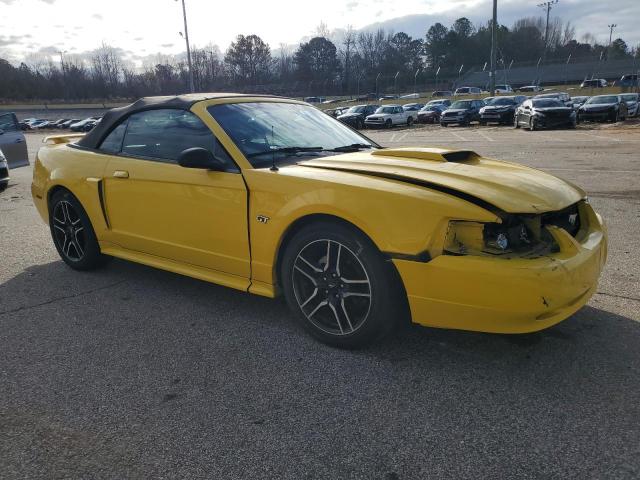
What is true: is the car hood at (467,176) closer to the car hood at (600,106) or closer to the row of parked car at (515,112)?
the row of parked car at (515,112)

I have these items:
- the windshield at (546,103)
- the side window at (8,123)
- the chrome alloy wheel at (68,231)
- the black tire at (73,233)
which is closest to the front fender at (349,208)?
the black tire at (73,233)

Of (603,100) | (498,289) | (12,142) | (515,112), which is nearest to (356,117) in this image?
(515,112)

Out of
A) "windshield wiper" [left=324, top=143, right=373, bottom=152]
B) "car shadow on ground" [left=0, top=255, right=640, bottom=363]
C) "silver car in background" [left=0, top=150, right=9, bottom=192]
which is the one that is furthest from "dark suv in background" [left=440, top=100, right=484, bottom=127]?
"car shadow on ground" [left=0, top=255, right=640, bottom=363]

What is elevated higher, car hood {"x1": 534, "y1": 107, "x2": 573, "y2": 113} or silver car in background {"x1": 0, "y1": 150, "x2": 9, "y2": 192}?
car hood {"x1": 534, "y1": 107, "x2": 573, "y2": 113}

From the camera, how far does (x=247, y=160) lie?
3.46 metres

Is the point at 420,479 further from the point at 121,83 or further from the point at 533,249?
the point at 121,83

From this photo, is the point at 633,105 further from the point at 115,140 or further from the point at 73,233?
the point at 73,233

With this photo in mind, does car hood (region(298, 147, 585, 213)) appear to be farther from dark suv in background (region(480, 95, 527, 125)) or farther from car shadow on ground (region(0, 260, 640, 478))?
dark suv in background (region(480, 95, 527, 125))

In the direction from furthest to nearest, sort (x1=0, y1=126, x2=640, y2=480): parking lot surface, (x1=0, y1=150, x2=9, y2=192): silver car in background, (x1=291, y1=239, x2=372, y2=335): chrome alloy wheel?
(x1=0, y1=150, x2=9, y2=192): silver car in background, (x1=291, y1=239, x2=372, y2=335): chrome alloy wheel, (x1=0, y1=126, x2=640, y2=480): parking lot surface

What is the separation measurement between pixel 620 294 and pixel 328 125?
103 inches

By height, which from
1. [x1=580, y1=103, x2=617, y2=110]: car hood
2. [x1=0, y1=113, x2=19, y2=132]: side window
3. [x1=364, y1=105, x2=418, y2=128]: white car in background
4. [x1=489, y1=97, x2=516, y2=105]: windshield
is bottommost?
[x1=364, y1=105, x2=418, y2=128]: white car in background

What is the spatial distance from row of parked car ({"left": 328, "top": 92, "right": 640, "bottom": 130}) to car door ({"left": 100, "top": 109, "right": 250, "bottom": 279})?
22309 mm

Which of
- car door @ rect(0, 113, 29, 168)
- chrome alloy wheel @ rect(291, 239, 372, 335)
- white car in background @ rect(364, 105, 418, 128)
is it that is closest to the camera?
chrome alloy wheel @ rect(291, 239, 372, 335)

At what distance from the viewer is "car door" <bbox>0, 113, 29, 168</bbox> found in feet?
36.3
